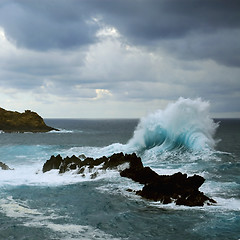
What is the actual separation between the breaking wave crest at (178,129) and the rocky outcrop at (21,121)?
2471 inches

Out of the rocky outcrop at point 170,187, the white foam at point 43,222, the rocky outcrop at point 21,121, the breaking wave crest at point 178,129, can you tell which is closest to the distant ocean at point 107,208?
the white foam at point 43,222

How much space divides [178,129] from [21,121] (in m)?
71.8

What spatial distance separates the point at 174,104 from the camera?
1671 inches

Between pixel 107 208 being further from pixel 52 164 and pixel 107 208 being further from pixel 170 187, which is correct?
pixel 52 164

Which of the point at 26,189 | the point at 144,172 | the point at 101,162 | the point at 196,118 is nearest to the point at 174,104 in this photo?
the point at 196,118

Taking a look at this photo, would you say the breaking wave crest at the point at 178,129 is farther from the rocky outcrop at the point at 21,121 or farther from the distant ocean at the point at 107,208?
the rocky outcrop at the point at 21,121

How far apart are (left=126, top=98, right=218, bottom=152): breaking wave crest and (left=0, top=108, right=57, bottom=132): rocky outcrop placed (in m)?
62.8

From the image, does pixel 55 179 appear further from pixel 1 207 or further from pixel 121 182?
pixel 1 207

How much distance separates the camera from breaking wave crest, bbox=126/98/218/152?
3978 centimetres

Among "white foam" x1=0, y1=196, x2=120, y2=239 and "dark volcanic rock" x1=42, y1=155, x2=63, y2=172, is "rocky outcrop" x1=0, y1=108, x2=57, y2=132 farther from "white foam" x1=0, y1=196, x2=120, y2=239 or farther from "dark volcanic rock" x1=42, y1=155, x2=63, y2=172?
"white foam" x1=0, y1=196, x2=120, y2=239

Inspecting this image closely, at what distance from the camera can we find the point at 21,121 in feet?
333

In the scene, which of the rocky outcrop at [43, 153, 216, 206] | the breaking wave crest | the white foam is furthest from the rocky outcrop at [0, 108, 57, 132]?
the white foam

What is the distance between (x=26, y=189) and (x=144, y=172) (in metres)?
7.58

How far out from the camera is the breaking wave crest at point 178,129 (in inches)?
1566
